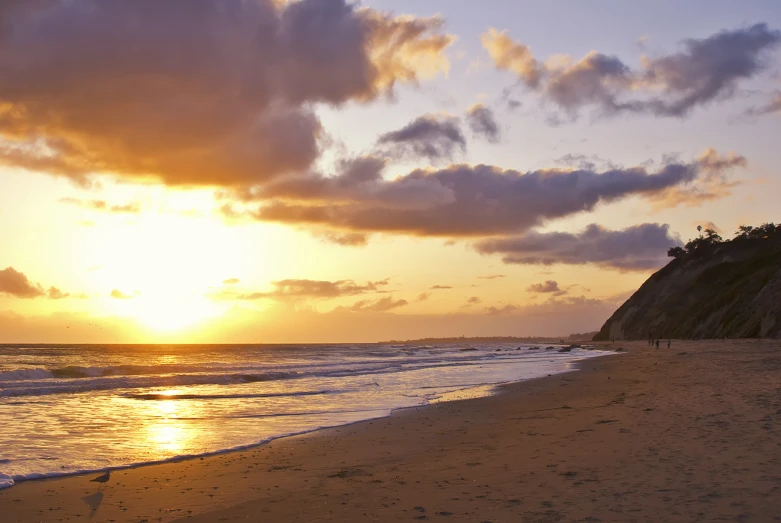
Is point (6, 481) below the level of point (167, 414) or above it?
above

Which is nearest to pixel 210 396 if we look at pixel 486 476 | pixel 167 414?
pixel 167 414

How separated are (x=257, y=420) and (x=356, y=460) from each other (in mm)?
8360

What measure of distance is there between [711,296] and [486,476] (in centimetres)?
9449

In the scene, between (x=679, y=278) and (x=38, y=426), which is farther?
(x=679, y=278)

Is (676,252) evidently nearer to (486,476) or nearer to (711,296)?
(711,296)

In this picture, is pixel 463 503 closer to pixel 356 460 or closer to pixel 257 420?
pixel 356 460

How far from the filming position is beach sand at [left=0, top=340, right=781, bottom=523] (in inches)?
333

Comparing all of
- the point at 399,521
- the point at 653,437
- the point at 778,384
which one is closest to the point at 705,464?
the point at 653,437

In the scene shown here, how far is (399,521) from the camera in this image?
27.6ft

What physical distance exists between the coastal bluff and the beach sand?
5683 centimetres

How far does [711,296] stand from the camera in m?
93.1

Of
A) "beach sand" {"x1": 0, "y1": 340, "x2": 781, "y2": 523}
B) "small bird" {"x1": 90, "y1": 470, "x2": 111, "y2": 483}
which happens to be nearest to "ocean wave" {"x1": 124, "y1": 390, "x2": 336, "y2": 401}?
"beach sand" {"x1": 0, "y1": 340, "x2": 781, "y2": 523}

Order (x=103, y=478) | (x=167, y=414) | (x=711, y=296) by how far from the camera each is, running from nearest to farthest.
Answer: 1. (x=103, y=478)
2. (x=167, y=414)
3. (x=711, y=296)

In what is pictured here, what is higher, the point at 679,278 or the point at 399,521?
the point at 679,278
